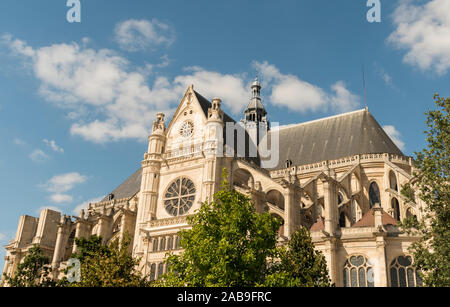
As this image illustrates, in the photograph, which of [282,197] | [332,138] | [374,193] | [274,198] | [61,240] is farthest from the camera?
[332,138]

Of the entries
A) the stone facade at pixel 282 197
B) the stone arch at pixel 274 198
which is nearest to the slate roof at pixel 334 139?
the stone facade at pixel 282 197

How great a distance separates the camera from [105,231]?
125 ft

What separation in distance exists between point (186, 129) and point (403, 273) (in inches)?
778

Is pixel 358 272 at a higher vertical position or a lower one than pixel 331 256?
lower

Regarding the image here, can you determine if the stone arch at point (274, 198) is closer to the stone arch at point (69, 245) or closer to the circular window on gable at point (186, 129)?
the circular window on gable at point (186, 129)

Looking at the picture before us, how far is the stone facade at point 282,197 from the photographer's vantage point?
1047 inches

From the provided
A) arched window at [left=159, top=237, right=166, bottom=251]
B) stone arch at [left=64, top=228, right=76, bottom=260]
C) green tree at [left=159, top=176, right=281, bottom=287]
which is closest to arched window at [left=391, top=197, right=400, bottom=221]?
arched window at [left=159, top=237, right=166, bottom=251]

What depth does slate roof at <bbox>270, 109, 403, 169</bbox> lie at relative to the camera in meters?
38.9

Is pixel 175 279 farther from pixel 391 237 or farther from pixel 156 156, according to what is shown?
pixel 156 156

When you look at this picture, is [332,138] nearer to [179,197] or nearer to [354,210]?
[354,210]

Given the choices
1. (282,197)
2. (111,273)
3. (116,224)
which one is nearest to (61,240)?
(116,224)

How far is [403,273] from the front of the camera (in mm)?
25359

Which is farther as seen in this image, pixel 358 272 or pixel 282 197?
pixel 282 197
